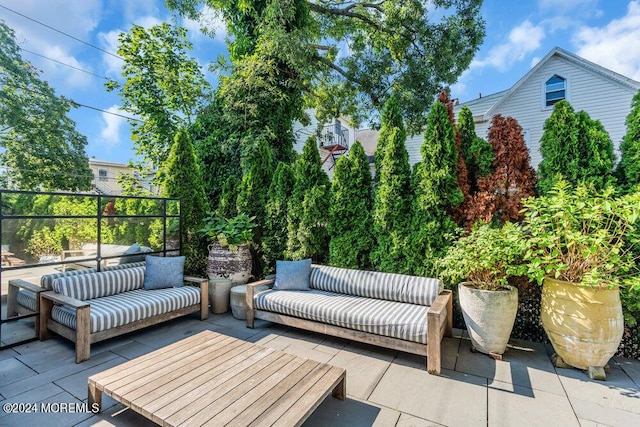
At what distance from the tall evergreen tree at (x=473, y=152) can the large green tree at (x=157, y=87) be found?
7315 mm

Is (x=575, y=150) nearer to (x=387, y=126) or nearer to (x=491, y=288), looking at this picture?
(x=491, y=288)

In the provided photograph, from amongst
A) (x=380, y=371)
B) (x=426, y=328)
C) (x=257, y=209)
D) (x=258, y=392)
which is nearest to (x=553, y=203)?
(x=426, y=328)

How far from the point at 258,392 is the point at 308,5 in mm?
8350

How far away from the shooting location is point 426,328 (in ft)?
9.24

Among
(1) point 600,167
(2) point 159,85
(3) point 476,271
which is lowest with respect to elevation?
(3) point 476,271

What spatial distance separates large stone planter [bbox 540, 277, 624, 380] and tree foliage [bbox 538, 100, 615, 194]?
1.22 meters

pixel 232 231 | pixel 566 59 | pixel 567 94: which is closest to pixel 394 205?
pixel 232 231

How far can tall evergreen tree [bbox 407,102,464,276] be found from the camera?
12.4 ft

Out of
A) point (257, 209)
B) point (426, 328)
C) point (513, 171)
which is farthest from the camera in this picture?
point (257, 209)

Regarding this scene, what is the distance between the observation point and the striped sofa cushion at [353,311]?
2.93 m

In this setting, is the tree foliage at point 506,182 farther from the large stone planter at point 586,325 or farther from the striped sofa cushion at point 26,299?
the striped sofa cushion at point 26,299

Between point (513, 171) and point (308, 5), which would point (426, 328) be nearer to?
point (513, 171)

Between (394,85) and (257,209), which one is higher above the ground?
(394,85)

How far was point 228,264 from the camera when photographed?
4.91 m
